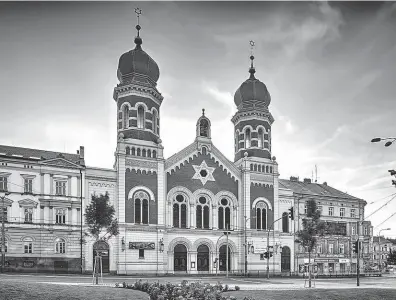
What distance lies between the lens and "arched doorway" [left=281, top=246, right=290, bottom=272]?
228 feet

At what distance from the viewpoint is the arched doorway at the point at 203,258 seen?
62.7 meters

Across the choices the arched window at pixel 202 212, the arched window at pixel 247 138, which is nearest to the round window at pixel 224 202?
the arched window at pixel 202 212

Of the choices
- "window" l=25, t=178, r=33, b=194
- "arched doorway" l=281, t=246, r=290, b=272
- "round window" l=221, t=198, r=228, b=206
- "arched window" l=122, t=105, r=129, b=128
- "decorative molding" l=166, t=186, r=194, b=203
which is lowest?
"arched doorway" l=281, t=246, r=290, b=272

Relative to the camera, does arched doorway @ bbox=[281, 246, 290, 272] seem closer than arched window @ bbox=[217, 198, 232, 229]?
No

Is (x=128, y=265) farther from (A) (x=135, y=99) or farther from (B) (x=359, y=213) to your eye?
(B) (x=359, y=213)

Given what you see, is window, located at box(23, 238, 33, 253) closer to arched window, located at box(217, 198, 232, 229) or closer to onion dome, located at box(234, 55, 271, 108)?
arched window, located at box(217, 198, 232, 229)

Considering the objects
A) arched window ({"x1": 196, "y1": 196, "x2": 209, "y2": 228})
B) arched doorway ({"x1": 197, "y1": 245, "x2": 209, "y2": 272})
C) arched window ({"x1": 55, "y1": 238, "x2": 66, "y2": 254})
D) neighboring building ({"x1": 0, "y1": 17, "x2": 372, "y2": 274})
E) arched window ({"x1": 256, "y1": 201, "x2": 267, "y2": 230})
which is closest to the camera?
arched window ({"x1": 55, "y1": 238, "x2": 66, "y2": 254})

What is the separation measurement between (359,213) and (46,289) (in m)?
67.0

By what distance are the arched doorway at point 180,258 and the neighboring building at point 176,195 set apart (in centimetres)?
13

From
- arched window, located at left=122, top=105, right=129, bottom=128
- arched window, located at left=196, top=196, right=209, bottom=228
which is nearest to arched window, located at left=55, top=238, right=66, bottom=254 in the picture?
arched window, located at left=122, top=105, right=129, bottom=128

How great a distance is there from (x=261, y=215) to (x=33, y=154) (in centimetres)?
3395

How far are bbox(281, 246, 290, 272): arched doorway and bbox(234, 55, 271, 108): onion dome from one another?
23183 mm

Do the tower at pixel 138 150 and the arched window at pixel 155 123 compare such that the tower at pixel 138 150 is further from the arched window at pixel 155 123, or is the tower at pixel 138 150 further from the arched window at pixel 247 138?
the arched window at pixel 247 138

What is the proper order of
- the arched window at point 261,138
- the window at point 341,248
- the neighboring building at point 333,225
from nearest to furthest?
1. the arched window at point 261,138
2. the neighboring building at point 333,225
3. the window at point 341,248
